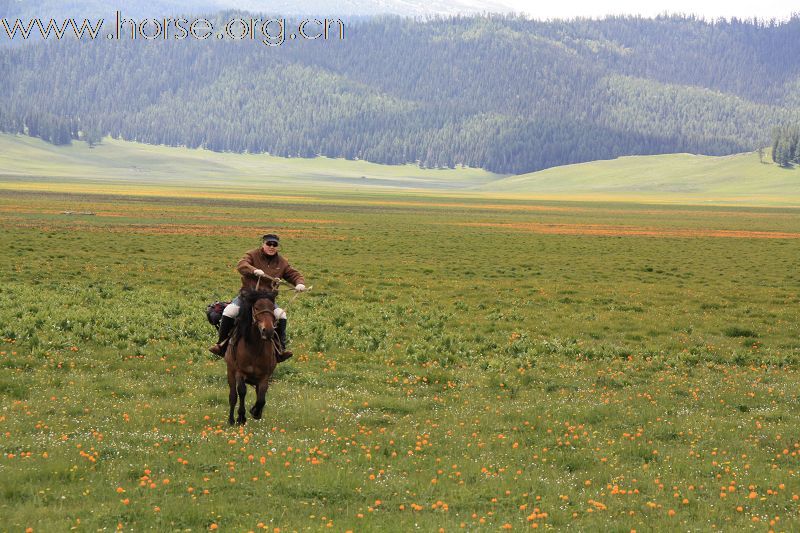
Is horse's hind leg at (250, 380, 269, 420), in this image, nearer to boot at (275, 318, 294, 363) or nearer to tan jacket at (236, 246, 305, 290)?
boot at (275, 318, 294, 363)

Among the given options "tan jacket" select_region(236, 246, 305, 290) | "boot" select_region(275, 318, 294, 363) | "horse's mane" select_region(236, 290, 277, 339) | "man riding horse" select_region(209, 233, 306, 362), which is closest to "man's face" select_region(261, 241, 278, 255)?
"man riding horse" select_region(209, 233, 306, 362)

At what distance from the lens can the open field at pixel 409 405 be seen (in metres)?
11.3

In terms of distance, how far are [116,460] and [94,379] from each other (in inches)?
269

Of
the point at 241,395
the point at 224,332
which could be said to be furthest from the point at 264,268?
the point at 241,395

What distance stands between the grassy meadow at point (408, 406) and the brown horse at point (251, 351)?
68cm

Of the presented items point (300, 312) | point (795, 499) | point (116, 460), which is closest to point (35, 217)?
point (300, 312)

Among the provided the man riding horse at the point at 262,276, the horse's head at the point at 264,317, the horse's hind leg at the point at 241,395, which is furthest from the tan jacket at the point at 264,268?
the horse's hind leg at the point at 241,395

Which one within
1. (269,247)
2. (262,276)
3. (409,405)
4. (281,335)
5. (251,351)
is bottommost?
(409,405)

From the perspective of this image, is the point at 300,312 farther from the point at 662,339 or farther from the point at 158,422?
the point at 158,422

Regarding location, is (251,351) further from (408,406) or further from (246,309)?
(408,406)

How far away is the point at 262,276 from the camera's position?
594 inches

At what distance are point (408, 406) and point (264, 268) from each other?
4557 millimetres

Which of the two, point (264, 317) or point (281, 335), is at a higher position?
point (264, 317)

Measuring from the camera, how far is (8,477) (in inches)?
458
